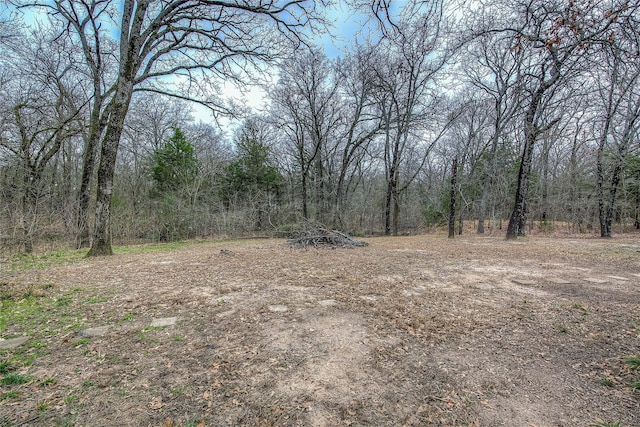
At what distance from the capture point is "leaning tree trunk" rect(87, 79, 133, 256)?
6.34m

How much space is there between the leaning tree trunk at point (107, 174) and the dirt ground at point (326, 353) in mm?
2416

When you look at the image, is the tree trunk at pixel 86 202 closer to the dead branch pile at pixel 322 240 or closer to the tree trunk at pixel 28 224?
the tree trunk at pixel 28 224

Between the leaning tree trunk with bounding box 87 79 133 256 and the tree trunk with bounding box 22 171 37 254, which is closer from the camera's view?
the leaning tree trunk with bounding box 87 79 133 256

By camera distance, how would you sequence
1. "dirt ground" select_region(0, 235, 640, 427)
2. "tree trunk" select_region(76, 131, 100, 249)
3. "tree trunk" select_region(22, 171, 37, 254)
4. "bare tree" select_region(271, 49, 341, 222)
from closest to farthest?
"dirt ground" select_region(0, 235, 640, 427) → "tree trunk" select_region(22, 171, 37, 254) → "tree trunk" select_region(76, 131, 100, 249) → "bare tree" select_region(271, 49, 341, 222)

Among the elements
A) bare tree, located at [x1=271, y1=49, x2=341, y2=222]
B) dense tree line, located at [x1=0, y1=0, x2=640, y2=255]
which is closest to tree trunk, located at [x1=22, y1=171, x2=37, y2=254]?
dense tree line, located at [x1=0, y1=0, x2=640, y2=255]

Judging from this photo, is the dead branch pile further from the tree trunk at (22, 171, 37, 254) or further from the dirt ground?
the tree trunk at (22, 171, 37, 254)

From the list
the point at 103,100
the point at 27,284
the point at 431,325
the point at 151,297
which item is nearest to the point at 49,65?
the point at 103,100

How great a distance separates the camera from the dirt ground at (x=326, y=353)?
5.19ft

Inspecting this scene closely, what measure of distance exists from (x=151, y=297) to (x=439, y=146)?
67.6ft

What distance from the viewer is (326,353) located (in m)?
2.16

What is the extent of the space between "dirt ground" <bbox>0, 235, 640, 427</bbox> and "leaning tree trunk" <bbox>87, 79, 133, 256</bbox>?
2.42 m

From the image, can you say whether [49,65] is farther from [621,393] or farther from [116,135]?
[621,393]

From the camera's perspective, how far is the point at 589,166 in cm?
1575

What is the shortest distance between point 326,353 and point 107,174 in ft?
22.0
